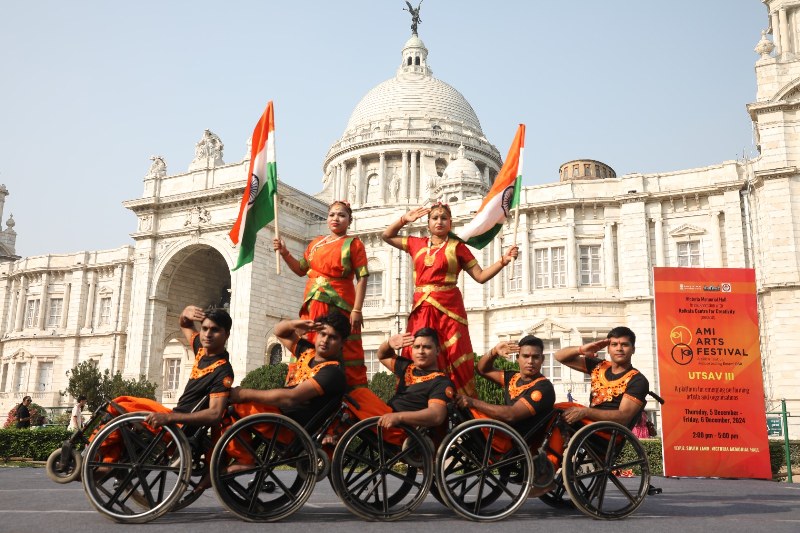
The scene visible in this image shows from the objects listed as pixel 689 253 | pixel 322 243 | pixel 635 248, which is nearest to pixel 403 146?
pixel 635 248

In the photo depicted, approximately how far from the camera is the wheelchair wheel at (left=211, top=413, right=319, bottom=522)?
524cm

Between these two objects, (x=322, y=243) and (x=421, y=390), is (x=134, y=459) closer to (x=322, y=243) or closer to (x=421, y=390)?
(x=421, y=390)

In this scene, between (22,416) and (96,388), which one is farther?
(96,388)

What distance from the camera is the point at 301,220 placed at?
3784cm

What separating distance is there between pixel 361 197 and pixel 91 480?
49689 millimetres

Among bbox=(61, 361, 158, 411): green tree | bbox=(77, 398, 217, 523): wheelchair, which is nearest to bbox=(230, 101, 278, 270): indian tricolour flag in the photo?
bbox=(77, 398, 217, 523): wheelchair

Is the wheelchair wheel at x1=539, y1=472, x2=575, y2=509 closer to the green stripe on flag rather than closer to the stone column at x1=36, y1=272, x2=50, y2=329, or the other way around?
the green stripe on flag

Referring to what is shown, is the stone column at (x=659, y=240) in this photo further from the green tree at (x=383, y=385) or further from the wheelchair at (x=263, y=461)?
the wheelchair at (x=263, y=461)

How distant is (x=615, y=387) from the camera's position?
254 inches

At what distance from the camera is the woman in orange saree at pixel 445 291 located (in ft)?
22.8

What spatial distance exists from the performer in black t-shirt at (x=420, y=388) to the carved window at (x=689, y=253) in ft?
85.8

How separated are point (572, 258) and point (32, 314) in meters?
36.8

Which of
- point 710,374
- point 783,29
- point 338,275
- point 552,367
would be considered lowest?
point 710,374

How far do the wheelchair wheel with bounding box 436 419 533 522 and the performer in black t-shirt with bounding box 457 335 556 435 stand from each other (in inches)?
7.5
